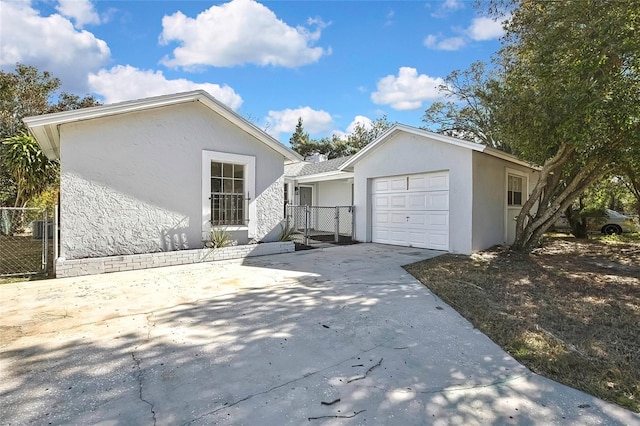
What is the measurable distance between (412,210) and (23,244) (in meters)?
12.7

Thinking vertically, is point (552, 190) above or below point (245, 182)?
below

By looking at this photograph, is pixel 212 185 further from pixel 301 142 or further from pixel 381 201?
pixel 301 142

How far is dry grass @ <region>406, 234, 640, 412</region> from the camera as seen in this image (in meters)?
3.07

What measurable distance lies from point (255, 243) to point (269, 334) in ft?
19.1

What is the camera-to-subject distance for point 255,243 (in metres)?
9.43

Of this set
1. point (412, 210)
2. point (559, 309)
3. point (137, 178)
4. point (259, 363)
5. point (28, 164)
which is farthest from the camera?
point (28, 164)

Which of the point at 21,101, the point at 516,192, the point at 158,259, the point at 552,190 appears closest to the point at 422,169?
the point at 552,190

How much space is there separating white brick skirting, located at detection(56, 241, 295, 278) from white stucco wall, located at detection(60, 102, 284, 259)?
0.32 metres

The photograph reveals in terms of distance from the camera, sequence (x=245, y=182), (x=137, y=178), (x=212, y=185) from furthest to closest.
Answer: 1. (x=245, y=182)
2. (x=212, y=185)
3. (x=137, y=178)

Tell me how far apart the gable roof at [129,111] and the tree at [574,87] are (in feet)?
19.9

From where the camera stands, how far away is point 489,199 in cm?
1045

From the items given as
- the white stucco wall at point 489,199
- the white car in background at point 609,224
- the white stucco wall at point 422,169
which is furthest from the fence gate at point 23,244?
the white car in background at point 609,224

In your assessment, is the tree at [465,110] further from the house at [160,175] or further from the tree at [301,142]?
the tree at [301,142]

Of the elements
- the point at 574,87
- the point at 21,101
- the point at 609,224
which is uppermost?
the point at 21,101
